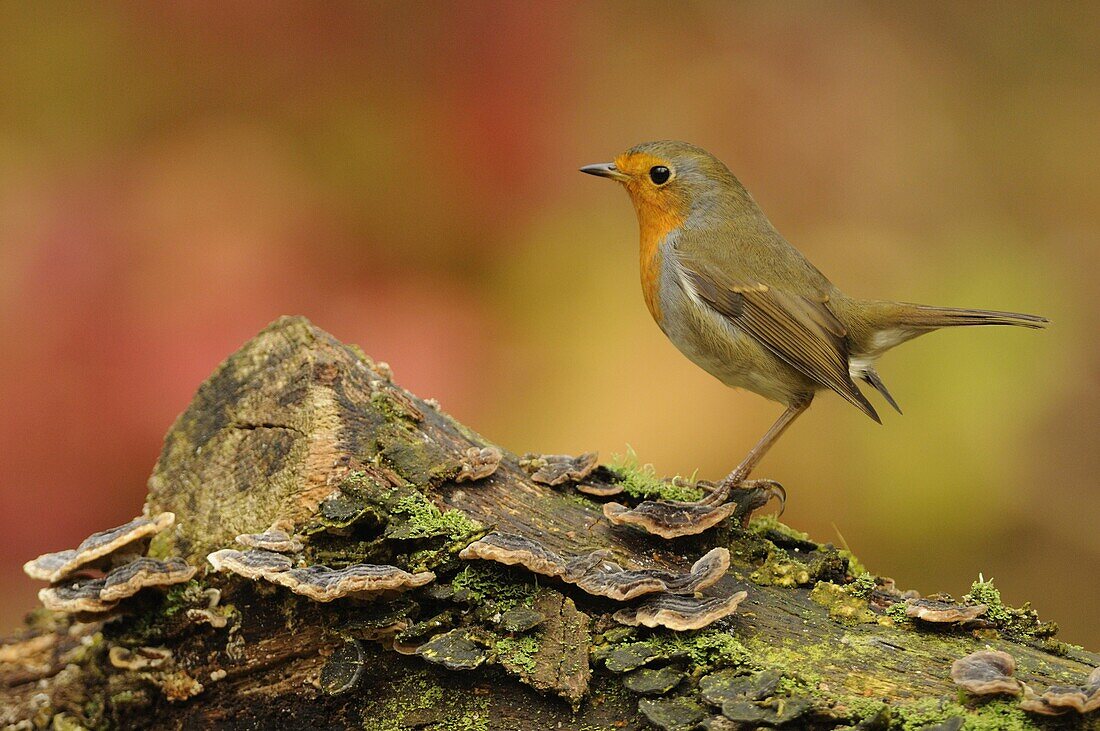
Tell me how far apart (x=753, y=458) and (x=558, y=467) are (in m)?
0.66

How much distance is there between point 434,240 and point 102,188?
1424 millimetres

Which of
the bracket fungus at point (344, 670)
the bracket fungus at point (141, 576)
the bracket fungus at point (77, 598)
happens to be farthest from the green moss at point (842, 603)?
the bracket fungus at point (77, 598)

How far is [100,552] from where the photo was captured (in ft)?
8.41

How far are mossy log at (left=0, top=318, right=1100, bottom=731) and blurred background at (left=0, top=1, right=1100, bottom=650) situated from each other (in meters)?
1.31

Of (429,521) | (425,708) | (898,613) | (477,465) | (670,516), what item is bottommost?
(425,708)

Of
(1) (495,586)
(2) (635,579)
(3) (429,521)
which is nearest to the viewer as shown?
(2) (635,579)

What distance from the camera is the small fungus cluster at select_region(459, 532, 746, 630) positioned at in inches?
88.7

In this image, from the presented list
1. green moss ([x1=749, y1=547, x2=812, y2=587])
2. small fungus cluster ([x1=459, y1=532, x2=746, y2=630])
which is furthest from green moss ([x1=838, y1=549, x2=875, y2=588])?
small fungus cluster ([x1=459, y1=532, x2=746, y2=630])

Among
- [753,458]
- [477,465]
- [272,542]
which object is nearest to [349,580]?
[272,542]

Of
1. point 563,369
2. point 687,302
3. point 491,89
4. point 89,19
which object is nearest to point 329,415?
point 687,302

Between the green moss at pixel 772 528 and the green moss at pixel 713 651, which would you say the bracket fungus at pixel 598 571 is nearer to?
the green moss at pixel 713 651

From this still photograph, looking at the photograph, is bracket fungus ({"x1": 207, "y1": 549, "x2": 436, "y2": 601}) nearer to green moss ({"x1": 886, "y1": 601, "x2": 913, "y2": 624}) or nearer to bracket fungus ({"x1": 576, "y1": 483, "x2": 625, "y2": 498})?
bracket fungus ({"x1": 576, "y1": 483, "x2": 625, "y2": 498})

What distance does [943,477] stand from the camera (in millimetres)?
4438

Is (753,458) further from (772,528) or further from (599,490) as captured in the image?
(599,490)
